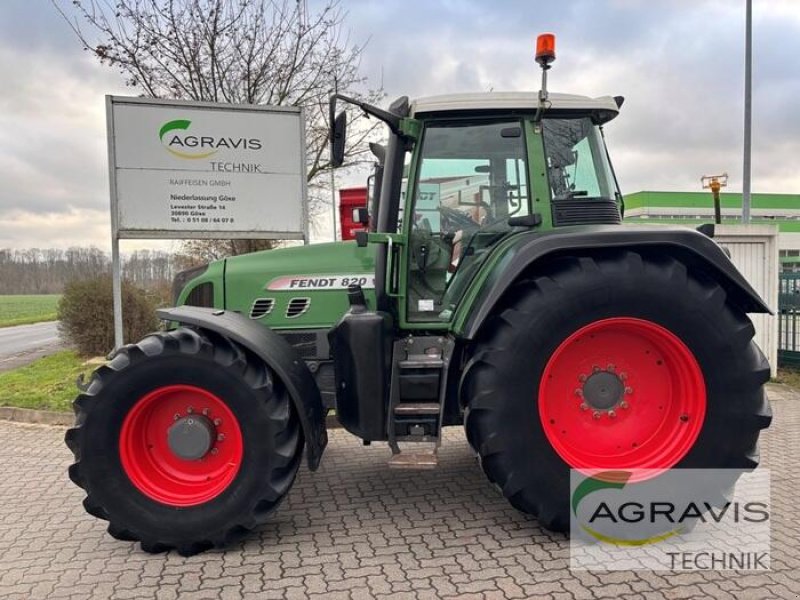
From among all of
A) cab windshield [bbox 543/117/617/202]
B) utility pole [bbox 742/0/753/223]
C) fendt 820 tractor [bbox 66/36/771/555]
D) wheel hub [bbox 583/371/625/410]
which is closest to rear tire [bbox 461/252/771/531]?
fendt 820 tractor [bbox 66/36/771/555]

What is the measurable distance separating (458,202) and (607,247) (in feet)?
3.08

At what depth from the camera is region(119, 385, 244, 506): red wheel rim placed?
3281mm

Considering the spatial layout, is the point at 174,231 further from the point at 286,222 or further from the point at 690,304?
the point at 690,304

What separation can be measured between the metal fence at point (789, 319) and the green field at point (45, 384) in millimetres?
9828

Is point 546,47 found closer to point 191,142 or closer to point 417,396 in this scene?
point 417,396

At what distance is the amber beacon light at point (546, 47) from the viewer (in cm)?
342

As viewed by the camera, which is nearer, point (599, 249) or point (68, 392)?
point (599, 249)

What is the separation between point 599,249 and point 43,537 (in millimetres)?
3673

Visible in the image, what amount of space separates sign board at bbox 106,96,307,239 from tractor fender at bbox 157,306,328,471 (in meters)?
4.56

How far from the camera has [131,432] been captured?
3301 millimetres

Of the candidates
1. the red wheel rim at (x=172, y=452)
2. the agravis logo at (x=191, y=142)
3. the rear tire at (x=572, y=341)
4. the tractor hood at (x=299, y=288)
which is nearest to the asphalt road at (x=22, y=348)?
the agravis logo at (x=191, y=142)

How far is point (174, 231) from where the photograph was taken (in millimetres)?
7715

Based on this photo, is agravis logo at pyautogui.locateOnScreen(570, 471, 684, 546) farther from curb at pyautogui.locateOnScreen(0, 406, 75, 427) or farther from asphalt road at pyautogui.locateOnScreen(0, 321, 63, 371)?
asphalt road at pyautogui.locateOnScreen(0, 321, 63, 371)

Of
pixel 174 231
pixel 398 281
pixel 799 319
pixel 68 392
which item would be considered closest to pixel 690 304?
pixel 398 281
